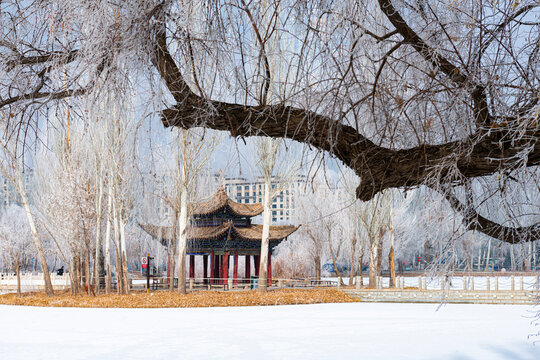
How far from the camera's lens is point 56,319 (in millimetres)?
12039

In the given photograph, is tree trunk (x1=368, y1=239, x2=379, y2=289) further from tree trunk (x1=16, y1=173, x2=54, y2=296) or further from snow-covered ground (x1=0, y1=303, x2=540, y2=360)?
tree trunk (x1=16, y1=173, x2=54, y2=296)

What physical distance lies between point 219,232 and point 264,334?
35.5ft

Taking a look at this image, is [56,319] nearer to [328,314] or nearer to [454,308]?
[328,314]

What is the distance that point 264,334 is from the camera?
9656 millimetres

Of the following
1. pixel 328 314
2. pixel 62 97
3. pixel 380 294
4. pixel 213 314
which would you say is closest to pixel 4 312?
pixel 213 314

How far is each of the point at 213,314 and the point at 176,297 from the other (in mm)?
2985

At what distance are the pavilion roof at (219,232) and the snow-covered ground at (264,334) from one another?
635cm

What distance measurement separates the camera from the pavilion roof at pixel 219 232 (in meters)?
20.4

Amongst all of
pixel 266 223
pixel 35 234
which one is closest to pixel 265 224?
pixel 266 223

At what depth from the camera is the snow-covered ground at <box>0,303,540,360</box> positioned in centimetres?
789

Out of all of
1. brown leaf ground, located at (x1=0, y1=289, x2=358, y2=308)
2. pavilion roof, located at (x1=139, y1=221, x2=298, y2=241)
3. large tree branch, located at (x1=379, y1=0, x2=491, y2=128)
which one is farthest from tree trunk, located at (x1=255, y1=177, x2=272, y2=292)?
large tree branch, located at (x1=379, y1=0, x2=491, y2=128)

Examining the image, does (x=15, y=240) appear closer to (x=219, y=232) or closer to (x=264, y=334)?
(x=219, y=232)

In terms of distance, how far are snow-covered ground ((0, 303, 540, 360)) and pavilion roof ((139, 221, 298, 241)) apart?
20.8ft

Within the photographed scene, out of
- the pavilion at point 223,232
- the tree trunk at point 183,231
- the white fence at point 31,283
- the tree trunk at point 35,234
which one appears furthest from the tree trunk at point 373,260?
the white fence at point 31,283
